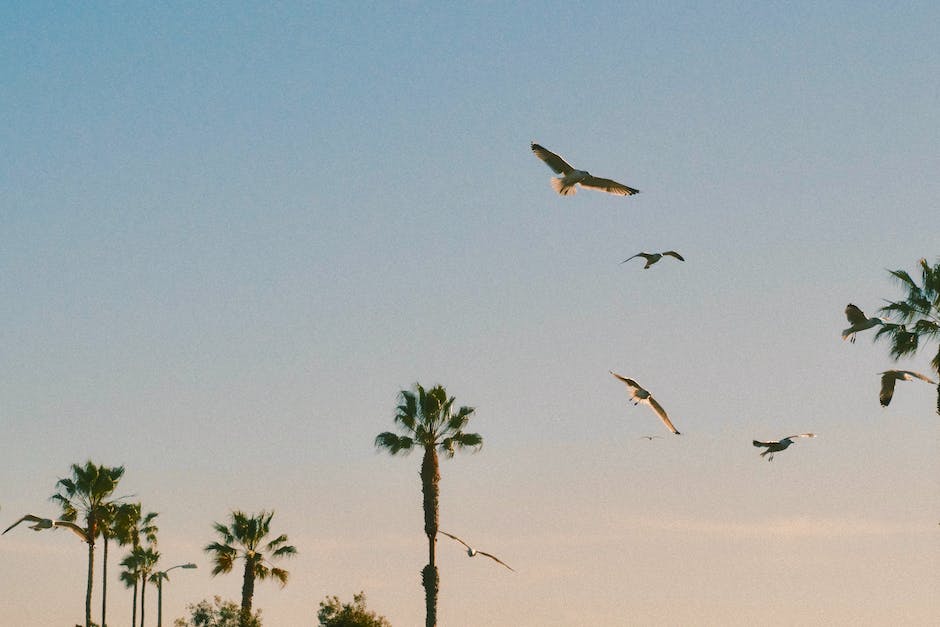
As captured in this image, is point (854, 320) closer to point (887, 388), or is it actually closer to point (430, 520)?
point (887, 388)

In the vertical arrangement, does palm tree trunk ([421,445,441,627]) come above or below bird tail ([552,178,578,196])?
below

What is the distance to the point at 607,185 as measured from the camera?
26609mm

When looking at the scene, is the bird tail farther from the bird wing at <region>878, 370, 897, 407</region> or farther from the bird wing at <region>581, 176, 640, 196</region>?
the bird wing at <region>878, 370, 897, 407</region>

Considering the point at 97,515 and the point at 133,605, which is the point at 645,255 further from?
the point at 133,605

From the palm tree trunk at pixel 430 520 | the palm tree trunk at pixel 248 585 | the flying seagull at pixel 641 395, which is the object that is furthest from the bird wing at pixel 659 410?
the palm tree trunk at pixel 248 585

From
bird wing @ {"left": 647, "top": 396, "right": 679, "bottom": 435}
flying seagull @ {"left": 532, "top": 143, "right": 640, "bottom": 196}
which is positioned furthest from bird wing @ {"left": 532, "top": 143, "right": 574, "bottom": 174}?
bird wing @ {"left": 647, "top": 396, "right": 679, "bottom": 435}

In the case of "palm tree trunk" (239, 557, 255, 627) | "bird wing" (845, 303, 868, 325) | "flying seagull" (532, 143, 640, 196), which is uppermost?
"flying seagull" (532, 143, 640, 196)

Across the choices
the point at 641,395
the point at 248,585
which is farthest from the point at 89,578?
the point at 641,395

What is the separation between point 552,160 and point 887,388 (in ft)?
36.1

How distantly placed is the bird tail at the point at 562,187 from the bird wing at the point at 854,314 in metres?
9.09

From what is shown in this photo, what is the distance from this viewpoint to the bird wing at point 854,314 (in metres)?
31.8

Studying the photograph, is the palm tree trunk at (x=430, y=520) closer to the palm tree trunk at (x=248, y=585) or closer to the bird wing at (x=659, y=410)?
the palm tree trunk at (x=248, y=585)

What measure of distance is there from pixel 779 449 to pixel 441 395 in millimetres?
20180

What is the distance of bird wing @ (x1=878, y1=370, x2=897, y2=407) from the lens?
31.3 meters
